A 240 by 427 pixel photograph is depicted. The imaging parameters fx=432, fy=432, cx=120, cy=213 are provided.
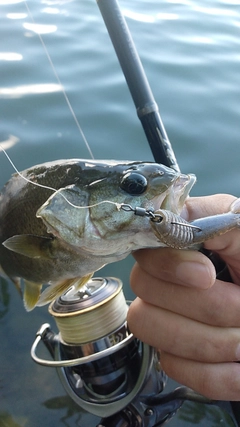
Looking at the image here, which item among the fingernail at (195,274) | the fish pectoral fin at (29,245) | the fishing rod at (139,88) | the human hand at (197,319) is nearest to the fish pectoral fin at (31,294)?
the fish pectoral fin at (29,245)

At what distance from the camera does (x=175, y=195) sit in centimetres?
146

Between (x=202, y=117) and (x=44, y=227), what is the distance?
2.88 metres

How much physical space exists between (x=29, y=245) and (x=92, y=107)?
110 inches

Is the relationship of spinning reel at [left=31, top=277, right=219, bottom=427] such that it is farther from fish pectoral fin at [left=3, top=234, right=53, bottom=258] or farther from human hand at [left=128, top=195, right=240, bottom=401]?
fish pectoral fin at [left=3, top=234, right=53, bottom=258]

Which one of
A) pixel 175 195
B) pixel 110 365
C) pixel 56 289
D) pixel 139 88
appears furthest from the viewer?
pixel 139 88

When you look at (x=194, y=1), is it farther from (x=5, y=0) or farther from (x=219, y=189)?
(x=219, y=189)

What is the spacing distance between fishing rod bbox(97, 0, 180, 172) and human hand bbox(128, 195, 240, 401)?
460 millimetres

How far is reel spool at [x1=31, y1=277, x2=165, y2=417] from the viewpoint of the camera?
1946 millimetres

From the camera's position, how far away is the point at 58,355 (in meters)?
2.10

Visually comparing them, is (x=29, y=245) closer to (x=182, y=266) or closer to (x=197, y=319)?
(x=182, y=266)

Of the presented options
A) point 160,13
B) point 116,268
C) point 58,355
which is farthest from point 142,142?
point 160,13

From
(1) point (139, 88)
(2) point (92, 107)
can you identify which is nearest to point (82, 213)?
(1) point (139, 88)

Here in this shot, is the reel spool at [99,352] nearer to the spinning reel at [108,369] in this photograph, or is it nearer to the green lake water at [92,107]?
the spinning reel at [108,369]

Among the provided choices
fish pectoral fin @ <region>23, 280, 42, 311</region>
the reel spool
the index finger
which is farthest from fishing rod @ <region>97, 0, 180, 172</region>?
fish pectoral fin @ <region>23, 280, 42, 311</region>
